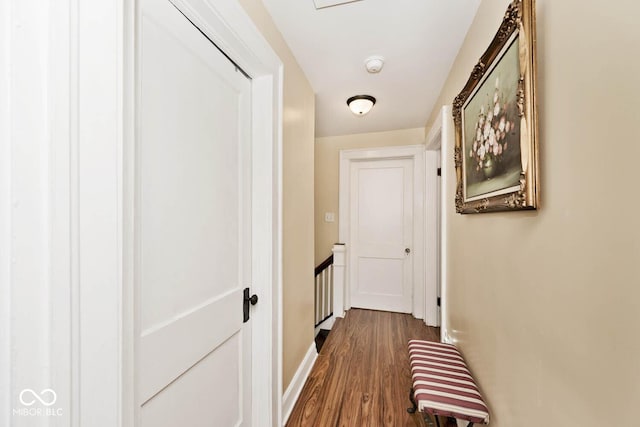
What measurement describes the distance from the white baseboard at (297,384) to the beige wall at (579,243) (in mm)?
1167

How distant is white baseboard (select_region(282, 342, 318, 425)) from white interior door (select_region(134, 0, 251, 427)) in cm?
41

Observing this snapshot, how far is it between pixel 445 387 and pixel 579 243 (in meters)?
0.99

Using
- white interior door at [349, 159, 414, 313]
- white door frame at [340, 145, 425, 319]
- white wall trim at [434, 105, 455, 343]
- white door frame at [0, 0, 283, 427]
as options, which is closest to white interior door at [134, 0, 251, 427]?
A: white door frame at [0, 0, 283, 427]

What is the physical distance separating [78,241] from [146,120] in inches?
16.2

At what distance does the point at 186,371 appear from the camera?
2.92 feet

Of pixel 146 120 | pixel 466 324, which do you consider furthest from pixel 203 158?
pixel 466 324

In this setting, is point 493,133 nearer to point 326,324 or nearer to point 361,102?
point 361,102

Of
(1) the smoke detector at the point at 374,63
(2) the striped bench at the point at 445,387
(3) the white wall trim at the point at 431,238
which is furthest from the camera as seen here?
(3) the white wall trim at the point at 431,238

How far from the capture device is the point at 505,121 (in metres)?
0.91

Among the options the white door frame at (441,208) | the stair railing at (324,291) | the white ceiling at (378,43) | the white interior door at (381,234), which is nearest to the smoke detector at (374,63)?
the white ceiling at (378,43)

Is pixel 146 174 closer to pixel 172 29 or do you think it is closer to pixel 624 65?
pixel 172 29

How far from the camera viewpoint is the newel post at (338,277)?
10.3 ft

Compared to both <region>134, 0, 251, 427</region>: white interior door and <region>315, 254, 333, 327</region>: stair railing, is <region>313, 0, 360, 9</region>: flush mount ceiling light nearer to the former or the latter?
<region>134, 0, 251, 427</region>: white interior door

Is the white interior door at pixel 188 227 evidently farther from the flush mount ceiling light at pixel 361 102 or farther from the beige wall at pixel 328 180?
the beige wall at pixel 328 180
